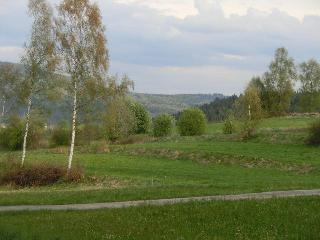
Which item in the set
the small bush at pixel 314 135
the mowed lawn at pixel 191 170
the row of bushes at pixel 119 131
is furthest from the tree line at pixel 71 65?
the row of bushes at pixel 119 131

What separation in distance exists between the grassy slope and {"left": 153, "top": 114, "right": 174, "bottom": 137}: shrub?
287 ft

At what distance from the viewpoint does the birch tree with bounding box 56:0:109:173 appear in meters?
39.3

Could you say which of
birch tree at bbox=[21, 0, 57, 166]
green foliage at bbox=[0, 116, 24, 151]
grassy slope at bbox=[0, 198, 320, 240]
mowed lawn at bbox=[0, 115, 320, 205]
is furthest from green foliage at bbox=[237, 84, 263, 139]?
grassy slope at bbox=[0, 198, 320, 240]

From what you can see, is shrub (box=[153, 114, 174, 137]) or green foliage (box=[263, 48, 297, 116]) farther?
green foliage (box=[263, 48, 297, 116])

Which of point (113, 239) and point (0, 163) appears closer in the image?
point (113, 239)

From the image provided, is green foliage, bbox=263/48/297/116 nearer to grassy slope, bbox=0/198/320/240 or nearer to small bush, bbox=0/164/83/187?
small bush, bbox=0/164/83/187

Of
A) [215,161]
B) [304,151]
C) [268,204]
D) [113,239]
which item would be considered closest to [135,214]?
[113,239]

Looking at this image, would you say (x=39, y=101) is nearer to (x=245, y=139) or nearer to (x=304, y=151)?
(x=304, y=151)

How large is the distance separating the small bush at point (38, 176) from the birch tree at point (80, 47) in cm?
77

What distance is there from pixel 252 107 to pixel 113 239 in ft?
191

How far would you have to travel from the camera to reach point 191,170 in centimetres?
4628

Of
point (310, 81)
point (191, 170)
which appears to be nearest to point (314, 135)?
point (191, 170)

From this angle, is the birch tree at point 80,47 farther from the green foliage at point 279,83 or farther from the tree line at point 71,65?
the green foliage at point 279,83

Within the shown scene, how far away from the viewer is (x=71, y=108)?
40.2 meters
